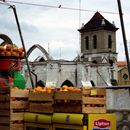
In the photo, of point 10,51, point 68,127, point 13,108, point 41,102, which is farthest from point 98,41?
point 68,127

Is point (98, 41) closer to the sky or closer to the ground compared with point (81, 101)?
closer to the sky

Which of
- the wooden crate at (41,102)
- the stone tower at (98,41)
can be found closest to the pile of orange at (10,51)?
the wooden crate at (41,102)

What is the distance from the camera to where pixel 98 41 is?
291ft

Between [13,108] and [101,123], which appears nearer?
[101,123]

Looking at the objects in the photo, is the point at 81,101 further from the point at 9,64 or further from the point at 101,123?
the point at 9,64

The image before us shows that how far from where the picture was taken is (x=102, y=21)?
9038 centimetres

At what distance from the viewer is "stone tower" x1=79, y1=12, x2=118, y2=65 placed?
287 feet

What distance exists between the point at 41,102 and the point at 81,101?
106cm

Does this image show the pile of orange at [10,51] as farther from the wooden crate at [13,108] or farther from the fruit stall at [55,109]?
the wooden crate at [13,108]

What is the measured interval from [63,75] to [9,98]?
5959 cm

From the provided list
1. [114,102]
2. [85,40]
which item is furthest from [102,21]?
[114,102]

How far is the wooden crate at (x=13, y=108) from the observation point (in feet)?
27.9

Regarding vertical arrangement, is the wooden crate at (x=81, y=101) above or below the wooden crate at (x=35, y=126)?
above

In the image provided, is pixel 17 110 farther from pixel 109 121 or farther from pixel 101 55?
pixel 101 55
